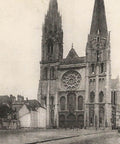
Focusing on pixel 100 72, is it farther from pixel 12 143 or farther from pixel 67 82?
pixel 12 143

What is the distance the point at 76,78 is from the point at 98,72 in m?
3.50

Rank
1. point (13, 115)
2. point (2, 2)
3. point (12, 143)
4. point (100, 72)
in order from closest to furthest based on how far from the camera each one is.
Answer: point (12, 143) < point (2, 2) < point (13, 115) < point (100, 72)

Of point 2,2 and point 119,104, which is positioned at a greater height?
point 2,2

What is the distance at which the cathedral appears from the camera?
4331 cm

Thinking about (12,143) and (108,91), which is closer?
(12,143)

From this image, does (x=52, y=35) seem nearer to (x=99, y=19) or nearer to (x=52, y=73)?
(x=52, y=73)

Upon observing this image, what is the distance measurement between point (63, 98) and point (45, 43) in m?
8.18

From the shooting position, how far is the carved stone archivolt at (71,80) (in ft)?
150

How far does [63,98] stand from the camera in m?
46.3

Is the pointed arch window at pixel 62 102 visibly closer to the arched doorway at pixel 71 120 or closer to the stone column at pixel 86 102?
the arched doorway at pixel 71 120

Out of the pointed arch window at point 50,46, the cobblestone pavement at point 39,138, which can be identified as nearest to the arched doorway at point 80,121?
the pointed arch window at point 50,46

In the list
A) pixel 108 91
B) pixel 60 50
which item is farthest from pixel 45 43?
pixel 108 91

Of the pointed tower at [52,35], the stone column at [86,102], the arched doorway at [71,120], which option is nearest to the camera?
the stone column at [86,102]

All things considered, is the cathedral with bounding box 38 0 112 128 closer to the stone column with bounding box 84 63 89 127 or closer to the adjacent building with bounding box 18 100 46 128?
the stone column with bounding box 84 63 89 127
